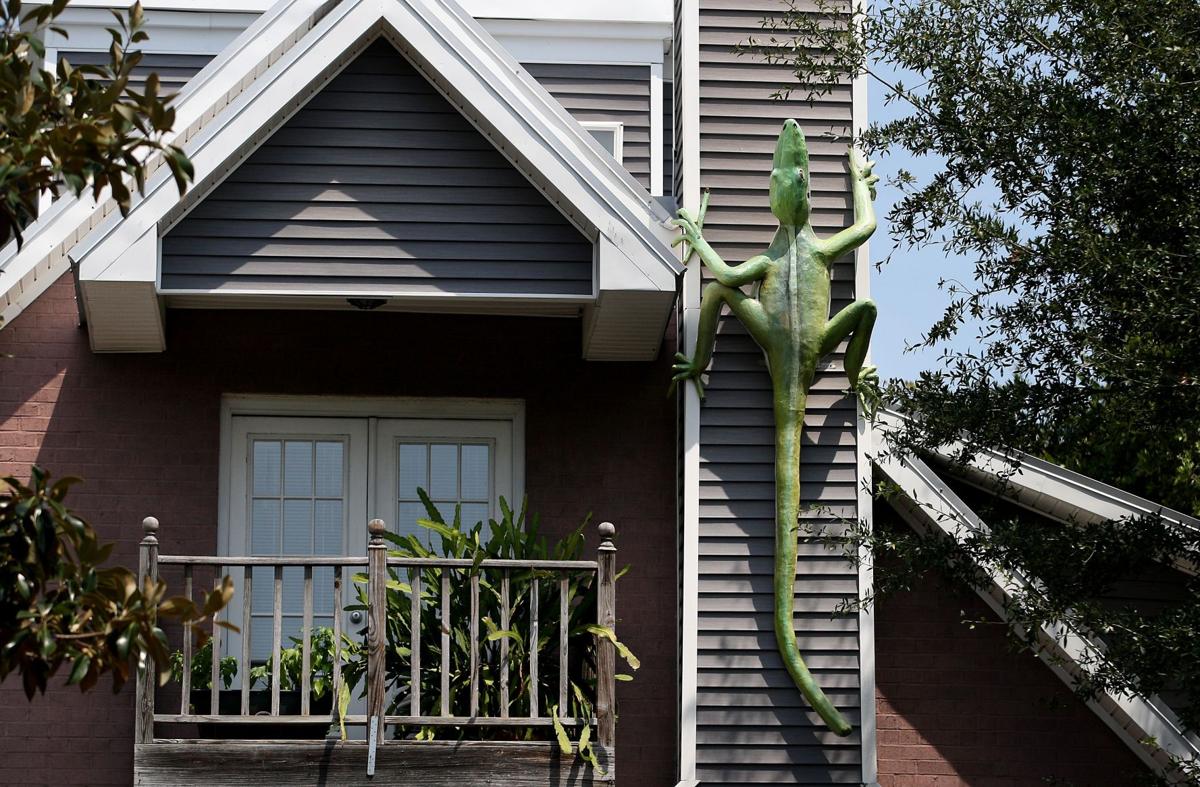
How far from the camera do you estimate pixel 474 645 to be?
25.5ft

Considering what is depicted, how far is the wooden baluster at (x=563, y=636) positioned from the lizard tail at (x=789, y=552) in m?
1.24

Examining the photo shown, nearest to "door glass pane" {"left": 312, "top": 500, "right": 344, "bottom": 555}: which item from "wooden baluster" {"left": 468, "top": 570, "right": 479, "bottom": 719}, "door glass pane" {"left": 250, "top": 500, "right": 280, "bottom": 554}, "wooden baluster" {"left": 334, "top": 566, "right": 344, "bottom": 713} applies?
"door glass pane" {"left": 250, "top": 500, "right": 280, "bottom": 554}

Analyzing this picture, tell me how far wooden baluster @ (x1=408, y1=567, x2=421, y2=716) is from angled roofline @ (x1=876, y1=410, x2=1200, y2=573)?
8.77 feet

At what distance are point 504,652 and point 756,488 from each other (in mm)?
1773

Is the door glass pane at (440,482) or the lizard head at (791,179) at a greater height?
the lizard head at (791,179)

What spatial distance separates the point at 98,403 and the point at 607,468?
9.68 feet

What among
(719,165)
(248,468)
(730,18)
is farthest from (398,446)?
(730,18)

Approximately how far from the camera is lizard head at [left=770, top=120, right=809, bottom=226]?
8.59 metres

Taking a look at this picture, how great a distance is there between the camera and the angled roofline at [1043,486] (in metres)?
8.48

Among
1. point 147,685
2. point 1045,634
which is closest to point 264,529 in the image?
point 147,685

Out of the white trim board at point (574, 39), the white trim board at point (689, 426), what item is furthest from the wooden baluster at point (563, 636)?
the white trim board at point (574, 39)

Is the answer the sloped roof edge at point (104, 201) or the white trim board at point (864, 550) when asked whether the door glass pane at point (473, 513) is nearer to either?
the white trim board at point (864, 550)

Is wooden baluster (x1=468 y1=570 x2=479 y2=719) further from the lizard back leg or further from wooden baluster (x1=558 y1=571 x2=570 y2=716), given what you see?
the lizard back leg

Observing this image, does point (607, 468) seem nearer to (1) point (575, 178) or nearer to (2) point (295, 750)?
(1) point (575, 178)
